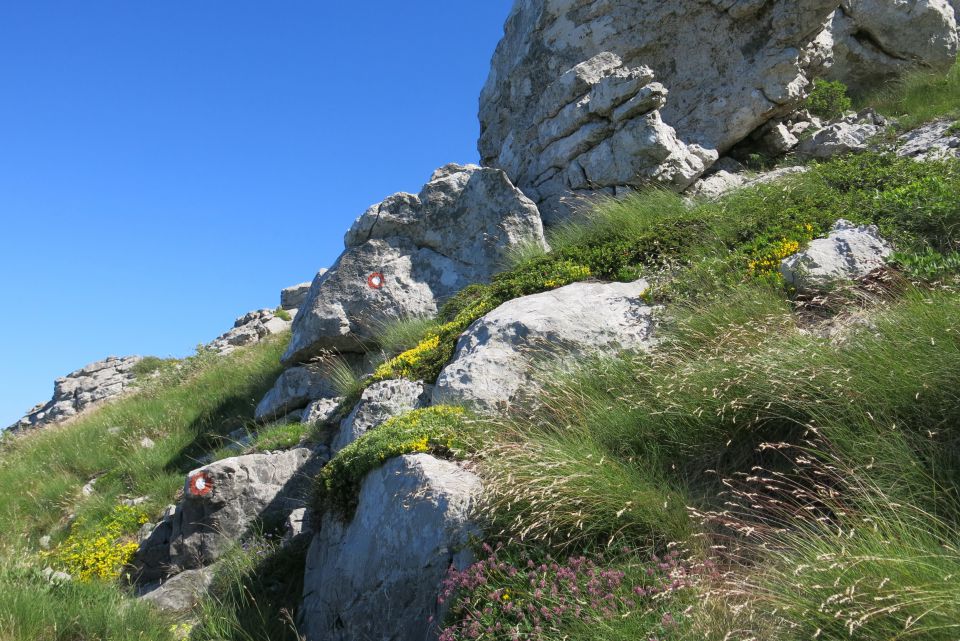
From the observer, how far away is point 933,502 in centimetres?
418

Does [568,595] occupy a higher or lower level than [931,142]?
lower

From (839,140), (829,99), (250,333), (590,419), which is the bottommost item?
(590,419)

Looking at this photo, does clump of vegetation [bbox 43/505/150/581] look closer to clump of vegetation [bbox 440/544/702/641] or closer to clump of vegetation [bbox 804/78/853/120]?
clump of vegetation [bbox 440/544/702/641]

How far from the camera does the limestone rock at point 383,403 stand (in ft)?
28.1

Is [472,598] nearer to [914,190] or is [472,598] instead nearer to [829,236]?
[829,236]

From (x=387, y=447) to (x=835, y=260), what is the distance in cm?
539

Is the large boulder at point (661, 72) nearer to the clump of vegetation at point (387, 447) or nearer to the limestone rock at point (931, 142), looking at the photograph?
the limestone rock at point (931, 142)

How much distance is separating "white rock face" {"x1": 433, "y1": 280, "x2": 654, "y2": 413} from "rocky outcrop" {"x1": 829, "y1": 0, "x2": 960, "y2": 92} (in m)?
12.3

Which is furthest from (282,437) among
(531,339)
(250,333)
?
(250,333)

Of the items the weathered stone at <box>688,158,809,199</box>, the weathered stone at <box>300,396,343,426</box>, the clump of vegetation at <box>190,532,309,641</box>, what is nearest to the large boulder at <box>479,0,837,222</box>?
the weathered stone at <box>688,158,809,199</box>

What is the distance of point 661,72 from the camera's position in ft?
50.6

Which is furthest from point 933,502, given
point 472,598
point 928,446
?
point 472,598

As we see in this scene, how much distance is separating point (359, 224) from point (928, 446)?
10.9 metres

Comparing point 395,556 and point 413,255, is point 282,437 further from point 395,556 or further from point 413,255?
point 395,556
